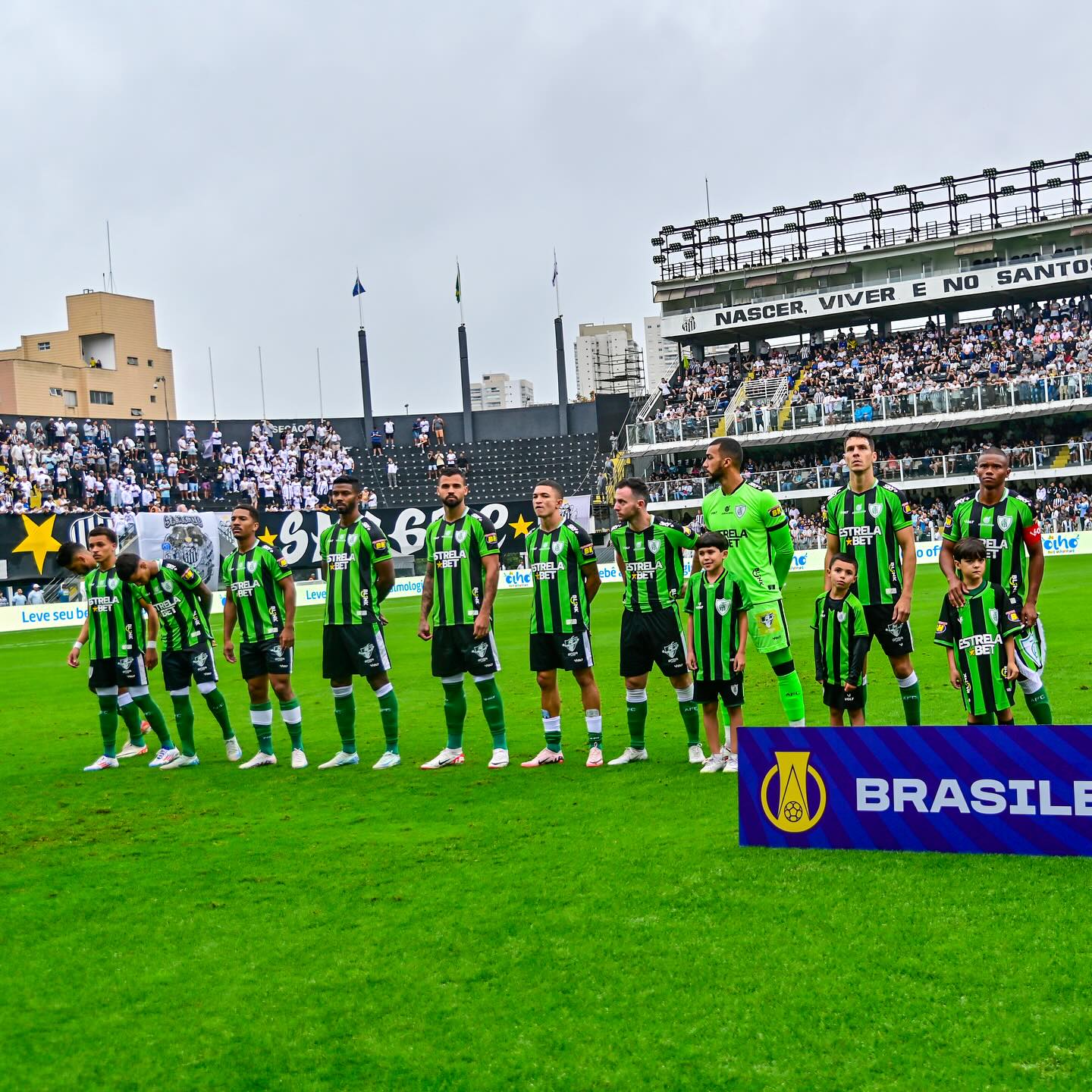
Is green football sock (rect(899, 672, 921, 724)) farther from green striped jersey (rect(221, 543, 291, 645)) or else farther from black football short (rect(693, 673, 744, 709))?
green striped jersey (rect(221, 543, 291, 645))

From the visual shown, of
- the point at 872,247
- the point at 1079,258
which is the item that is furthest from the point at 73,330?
the point at 1079,258

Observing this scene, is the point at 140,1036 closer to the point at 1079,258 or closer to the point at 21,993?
the point at 21,993

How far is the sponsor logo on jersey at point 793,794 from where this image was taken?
6.36 meters

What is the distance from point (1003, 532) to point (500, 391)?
170 meters

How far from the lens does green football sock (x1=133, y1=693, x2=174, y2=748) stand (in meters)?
11.5

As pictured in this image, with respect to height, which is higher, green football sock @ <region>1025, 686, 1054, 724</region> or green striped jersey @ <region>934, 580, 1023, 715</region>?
green striped jersey @ <region>934, 580, 1023, 715</region>

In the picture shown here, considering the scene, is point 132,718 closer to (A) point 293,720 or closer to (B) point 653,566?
(A) point 293,720

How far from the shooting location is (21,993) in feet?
17.0

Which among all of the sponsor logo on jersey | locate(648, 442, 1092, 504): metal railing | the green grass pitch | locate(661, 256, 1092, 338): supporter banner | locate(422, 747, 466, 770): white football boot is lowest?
locate(422, 747, 466, 770): white football boot

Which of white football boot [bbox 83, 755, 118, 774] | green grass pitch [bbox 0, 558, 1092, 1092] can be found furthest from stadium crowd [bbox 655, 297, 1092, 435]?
green grass pitch [bbox 0, 558, 1092, 1092]

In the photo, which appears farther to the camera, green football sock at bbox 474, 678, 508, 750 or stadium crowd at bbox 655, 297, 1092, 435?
stadium crowd at bbox 655, 297, 1092, 435

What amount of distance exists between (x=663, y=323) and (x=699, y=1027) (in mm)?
62810

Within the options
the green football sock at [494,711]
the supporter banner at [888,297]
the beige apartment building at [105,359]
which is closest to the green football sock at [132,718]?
the green football sock at [494,711]

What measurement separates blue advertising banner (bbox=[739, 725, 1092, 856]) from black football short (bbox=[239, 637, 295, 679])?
541 cm
